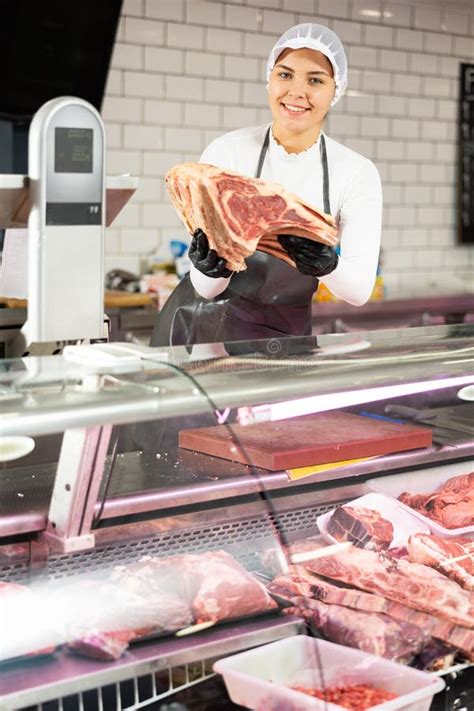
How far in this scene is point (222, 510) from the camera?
185 cm

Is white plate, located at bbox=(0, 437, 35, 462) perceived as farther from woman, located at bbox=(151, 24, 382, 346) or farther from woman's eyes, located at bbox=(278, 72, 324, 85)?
woman's eyes, located at bbox=(278, 72, 324, 85)

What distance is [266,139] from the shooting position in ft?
10.7

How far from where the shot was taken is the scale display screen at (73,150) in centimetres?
171

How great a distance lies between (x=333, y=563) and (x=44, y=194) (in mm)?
805

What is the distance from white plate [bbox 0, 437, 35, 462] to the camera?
1378 millimetres

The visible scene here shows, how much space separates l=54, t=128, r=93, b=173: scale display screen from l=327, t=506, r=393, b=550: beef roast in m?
0.78

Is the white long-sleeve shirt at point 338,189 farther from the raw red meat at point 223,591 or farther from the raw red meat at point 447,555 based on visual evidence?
the raw red meat at point 223,591

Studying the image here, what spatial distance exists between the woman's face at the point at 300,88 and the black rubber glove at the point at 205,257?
2.93 feet

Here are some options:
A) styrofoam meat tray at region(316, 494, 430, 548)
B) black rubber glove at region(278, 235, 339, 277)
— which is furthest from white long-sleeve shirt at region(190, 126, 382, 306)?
styrofoam meat tray at region(316, 494, 430, 548)

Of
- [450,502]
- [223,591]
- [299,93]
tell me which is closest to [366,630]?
[223,591]

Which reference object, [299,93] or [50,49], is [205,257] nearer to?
[299,93]

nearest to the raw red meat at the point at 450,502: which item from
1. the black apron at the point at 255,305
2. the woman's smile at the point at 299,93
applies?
the black apron at the point at 255,305

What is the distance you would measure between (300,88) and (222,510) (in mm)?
1724

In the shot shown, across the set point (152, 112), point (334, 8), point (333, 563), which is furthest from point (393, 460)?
point (334, 8)
